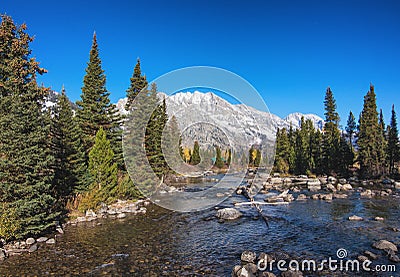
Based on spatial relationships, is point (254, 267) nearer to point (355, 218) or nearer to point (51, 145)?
point (355, 218)

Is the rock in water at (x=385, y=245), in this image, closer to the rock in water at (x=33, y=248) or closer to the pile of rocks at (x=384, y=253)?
the pile of rocks at (x=384, y=253)

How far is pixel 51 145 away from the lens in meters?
15.9

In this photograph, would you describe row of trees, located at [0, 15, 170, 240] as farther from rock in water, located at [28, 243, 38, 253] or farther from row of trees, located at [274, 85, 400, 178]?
row of trees, located at [274, 85, 400, 178]

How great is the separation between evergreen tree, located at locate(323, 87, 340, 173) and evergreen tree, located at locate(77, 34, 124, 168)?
35233 mm

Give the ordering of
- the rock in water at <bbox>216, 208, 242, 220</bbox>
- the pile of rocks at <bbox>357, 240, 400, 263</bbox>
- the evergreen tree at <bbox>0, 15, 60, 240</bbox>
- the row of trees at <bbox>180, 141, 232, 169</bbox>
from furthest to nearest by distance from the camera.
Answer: the row of trees at <bbox>180, 141, 232, 169</bbox> → the rock in water at <bbox>216, 208, 242, 220</bbox> → the evergreen tree at <bbox>0, 15, 60, 240</bbox> → the pile of rocks at <bbox>357, 240, 400, 263</bbox>

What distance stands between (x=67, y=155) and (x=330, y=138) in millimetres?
43519

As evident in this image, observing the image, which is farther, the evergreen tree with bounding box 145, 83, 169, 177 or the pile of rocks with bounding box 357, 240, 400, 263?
the evergreen tree with bounding box 145, 83, 169, 177

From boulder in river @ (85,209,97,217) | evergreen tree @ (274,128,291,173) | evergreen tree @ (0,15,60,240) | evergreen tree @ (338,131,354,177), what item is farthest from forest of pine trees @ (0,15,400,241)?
evergreen tree @ (274,128,291,173)

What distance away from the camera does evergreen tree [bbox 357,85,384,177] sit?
→ 40.9 metres

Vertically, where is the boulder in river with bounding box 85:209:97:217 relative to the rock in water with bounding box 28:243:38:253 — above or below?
above

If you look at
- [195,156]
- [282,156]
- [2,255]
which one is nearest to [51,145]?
[2,255]

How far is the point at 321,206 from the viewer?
20281 mm

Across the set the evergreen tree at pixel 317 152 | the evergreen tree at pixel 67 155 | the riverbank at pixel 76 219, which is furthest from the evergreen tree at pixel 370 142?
the evergreen tree at pixel 67 155

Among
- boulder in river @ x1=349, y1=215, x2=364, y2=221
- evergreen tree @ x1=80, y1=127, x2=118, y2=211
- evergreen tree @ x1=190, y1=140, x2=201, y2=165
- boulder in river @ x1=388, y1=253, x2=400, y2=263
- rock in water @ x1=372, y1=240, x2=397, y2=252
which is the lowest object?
boulder in river @ x1=388, y1=253, x2=400, y2=263
